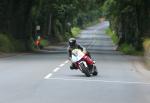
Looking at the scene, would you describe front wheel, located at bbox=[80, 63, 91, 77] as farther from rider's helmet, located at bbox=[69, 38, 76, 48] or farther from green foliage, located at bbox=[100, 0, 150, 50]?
green foliage, located at bbox=[100, 0, 150, 50]

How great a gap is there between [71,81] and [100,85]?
1.52 m

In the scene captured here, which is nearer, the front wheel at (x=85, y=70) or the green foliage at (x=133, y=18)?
the front wheel at (x=85, y=70)

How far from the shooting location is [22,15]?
174ft

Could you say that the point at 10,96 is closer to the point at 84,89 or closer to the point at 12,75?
the point at 84,89

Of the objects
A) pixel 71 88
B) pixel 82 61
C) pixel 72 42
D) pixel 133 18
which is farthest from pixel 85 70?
pixel 133 18

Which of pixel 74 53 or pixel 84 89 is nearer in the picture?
pixel 84 89

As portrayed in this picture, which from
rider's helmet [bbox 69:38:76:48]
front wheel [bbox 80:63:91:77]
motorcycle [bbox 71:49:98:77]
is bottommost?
front wheel [bbox 80:63:91:77]

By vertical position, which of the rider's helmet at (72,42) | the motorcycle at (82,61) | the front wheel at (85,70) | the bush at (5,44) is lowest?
the bush at (5,44)

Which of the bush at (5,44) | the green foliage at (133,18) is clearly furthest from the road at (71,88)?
the green foliage at (133,18)

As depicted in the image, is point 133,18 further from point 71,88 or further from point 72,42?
point 71,88

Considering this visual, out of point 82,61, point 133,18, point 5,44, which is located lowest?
point 5,44

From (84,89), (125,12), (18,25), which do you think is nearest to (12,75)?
(84,89)

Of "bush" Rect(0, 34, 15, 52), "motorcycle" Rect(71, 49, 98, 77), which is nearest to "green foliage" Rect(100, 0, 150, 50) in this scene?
"bush" Rect(0, 34, 15, 52)

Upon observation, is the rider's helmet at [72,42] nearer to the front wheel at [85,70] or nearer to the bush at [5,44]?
the front wheel at [85,70]
